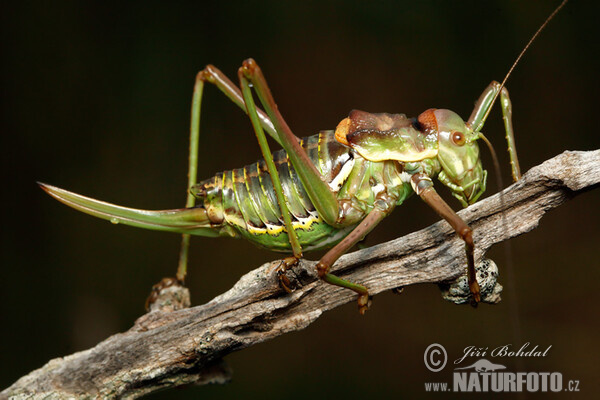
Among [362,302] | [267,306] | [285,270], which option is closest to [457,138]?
[362,302]

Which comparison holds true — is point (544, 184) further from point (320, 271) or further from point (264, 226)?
point (264, 226)

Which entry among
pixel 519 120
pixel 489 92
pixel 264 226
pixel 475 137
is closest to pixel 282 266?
pixel 264 226

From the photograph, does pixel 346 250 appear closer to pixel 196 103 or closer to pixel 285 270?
pixel 285 270

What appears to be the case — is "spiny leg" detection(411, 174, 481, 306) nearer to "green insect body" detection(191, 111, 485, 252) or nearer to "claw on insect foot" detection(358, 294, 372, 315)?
"green insect body" detection(191, 111, 485, 252)

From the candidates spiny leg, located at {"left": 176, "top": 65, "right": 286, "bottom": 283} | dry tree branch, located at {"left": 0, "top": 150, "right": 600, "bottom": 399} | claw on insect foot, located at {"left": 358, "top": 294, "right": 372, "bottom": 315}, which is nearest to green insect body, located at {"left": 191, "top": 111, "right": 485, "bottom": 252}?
dry tree branch, located at {"left": 0, "top": 150, "right": 600, "bottom": 399}

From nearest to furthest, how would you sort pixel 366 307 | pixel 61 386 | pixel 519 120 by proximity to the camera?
1. pixel 366 307
2. pixel 61 386
3. pixel 519 120

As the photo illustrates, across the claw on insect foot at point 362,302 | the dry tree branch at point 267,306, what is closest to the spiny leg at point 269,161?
the dry tree branch at point 267,306
